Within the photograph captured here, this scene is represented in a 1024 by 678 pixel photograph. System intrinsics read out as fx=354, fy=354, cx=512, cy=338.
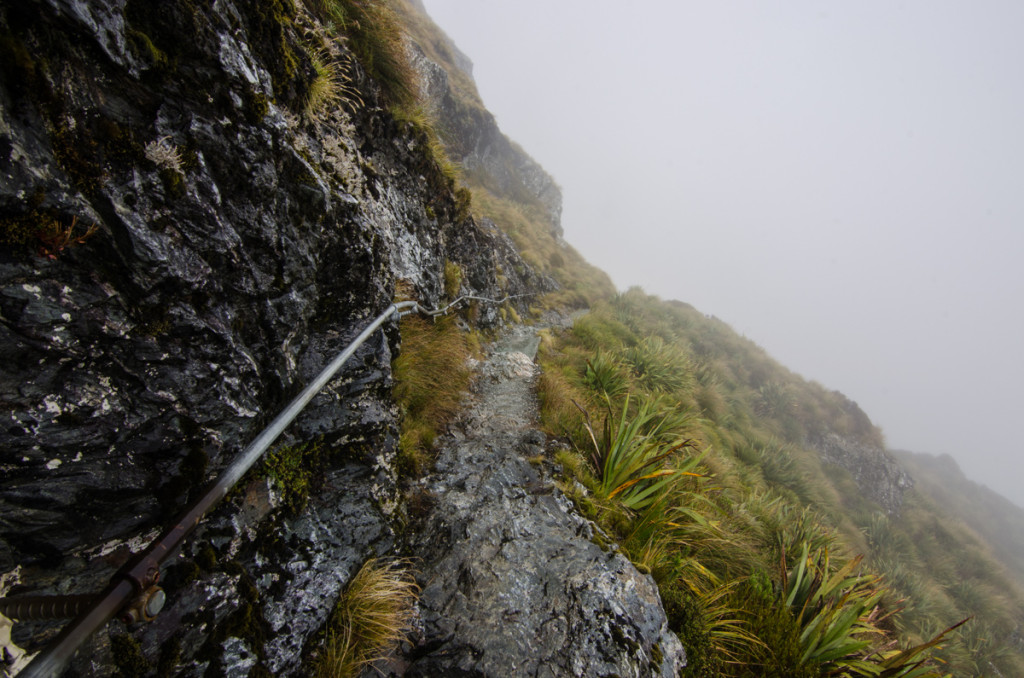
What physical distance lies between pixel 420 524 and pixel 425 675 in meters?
0.93

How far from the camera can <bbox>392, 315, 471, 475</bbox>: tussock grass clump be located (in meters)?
3.33

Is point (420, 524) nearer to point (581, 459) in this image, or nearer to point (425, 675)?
point (425, 675)

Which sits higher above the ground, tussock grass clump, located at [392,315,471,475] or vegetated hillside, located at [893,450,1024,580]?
vegetated hillside, located at [893,450,1024,580]

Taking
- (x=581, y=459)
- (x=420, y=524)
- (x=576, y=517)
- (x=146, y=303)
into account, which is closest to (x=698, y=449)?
(x=581, y=459)

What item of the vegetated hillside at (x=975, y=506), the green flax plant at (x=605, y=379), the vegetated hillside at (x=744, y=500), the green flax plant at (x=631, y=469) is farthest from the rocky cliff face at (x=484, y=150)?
the vegetated hillside at (x=975, y=506)

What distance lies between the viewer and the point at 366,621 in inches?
83.6

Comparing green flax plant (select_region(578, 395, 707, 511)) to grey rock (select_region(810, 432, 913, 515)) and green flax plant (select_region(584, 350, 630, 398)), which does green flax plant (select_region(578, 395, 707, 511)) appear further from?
grey rock (select_region(810, 432, 913, 515))

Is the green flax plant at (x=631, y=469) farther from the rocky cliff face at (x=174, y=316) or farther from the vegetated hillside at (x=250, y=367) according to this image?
the rocky cliff face at (x=174, y=316)

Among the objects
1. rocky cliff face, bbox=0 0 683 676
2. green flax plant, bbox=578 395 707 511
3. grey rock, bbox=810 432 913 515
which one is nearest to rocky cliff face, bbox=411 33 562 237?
rocky cliff face, bbox=0 0 683 676

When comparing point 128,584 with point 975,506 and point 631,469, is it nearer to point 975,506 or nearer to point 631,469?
point 631,469

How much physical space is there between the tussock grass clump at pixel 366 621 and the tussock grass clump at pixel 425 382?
92 centimetres

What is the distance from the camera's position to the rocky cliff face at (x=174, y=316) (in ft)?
4.38

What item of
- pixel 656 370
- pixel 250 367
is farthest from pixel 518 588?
pixel 656 370

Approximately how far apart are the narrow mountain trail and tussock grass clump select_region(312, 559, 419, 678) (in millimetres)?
137
